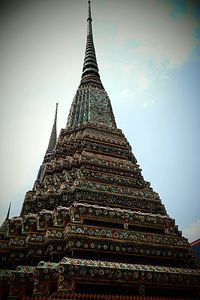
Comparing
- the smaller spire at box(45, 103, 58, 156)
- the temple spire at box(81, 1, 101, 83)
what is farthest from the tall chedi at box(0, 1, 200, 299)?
the smaller spire at box(45, 103, 58, 156)

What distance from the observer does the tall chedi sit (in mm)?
5523

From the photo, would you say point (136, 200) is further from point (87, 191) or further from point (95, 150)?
point (95, 150)

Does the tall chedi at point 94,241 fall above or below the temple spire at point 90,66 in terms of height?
below

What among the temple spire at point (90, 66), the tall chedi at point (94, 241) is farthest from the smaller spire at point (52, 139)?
the tall chedi at point (94, 241)

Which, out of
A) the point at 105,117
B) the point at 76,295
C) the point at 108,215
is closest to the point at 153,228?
the point at 108,215

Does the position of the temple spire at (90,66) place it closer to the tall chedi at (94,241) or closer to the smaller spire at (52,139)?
the tall chedi at (94,241)

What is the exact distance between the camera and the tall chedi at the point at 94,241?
552cm

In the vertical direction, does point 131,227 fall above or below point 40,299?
above

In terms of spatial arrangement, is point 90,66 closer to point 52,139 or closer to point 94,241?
point 52,139

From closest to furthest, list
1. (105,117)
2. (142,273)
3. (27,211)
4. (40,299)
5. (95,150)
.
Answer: (40,299)
(142,273)
(27,211)
(95,150)
(105,117)

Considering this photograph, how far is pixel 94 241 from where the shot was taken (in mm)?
6211

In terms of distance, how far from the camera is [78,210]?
6.69 meters

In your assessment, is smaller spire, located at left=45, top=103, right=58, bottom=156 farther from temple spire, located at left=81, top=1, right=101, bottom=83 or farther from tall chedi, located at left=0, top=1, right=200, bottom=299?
tall chedi, located at left=0, top=1, right=200, bottom=299

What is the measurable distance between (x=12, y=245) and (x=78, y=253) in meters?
1.86
